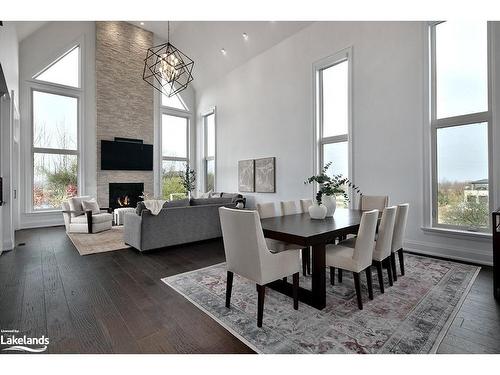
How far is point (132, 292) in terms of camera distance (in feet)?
8.49

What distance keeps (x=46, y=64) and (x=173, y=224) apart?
19.3ft

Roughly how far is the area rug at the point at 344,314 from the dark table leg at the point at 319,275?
0.27ft

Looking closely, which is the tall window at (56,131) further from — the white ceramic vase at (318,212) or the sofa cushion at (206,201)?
the white ceramic vase at (318,212)

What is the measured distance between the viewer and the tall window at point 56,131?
253 inches

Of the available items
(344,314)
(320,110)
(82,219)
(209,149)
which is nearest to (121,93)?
(209,149)

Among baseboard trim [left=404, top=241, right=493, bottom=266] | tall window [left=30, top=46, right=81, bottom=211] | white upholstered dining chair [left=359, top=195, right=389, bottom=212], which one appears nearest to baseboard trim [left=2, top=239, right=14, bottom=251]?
tall window [left=30, top=46, right=81, bottom=211]

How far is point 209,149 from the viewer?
9.03m

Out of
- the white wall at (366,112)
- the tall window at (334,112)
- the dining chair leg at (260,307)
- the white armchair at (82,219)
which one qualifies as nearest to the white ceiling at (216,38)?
the white wall at (366,112)

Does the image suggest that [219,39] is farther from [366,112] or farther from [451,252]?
[451,252]

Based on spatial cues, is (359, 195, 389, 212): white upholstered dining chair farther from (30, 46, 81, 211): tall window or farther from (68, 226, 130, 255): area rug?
(30, 46, 81, 211): tall window

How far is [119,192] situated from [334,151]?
6.23 meters

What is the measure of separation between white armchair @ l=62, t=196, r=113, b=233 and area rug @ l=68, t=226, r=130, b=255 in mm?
124

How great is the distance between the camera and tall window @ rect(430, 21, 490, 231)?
11.6 feet
